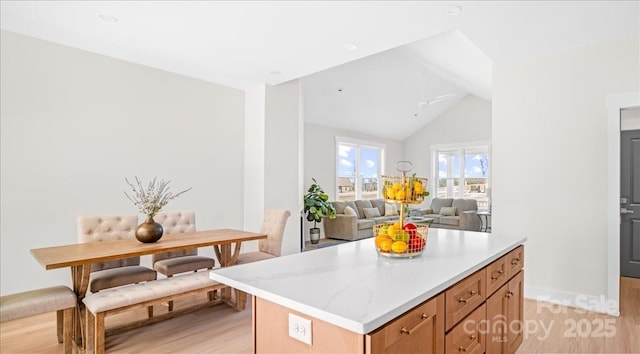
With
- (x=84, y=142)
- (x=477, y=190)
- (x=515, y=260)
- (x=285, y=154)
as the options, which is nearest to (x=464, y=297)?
(x=515, y=260)

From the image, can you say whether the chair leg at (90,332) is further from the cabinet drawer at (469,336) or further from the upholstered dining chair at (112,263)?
the cabinet drawer at (469,336)

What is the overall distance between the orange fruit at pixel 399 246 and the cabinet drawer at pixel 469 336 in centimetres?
42

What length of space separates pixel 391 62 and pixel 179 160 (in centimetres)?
440

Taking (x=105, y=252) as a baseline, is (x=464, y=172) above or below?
above

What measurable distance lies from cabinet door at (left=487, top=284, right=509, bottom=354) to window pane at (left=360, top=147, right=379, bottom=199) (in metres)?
7.11

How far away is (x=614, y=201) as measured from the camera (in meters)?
3.38

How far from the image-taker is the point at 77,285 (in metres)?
2.67

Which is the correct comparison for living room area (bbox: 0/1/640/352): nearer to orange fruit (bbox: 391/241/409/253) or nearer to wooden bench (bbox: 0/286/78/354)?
wooden bench (bbox: 0/286/78/354)

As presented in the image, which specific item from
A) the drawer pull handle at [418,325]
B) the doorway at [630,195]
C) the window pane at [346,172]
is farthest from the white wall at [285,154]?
the doorway at [630,195]

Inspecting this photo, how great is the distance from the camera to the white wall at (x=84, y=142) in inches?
135

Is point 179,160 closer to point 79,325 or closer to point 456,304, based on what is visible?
point 79,325

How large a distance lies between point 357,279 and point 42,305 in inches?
90.7

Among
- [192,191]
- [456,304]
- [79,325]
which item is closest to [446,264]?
[456,304]

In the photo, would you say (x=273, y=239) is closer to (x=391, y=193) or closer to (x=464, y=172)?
(x=391, y=193)
